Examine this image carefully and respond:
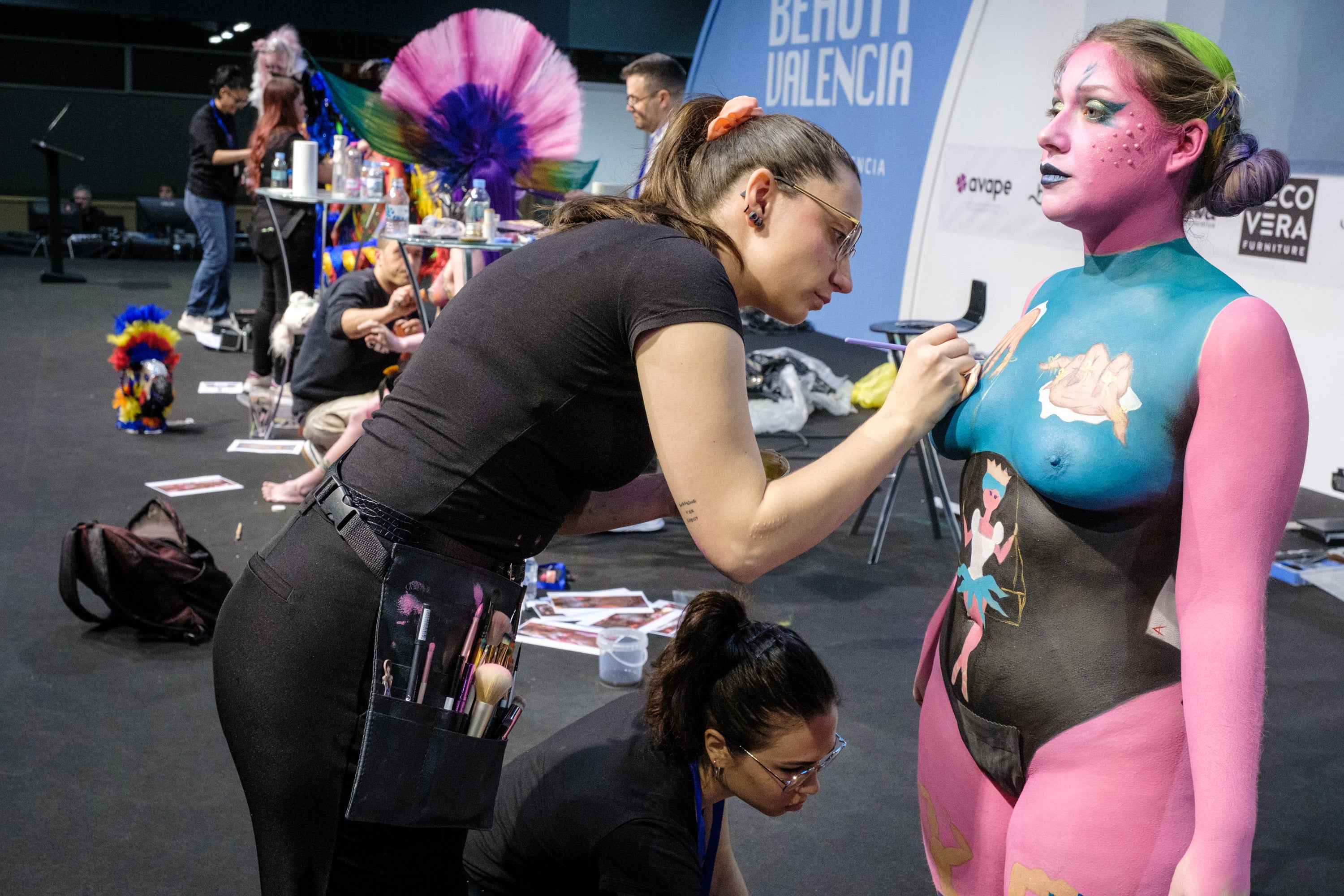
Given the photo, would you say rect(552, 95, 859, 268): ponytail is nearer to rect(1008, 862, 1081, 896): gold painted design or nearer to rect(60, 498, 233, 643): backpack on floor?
rect(1008, 862, 1081, 896): gold painted design

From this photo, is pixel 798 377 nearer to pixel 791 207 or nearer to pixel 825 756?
pixel 825 756

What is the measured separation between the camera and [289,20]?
11594mm

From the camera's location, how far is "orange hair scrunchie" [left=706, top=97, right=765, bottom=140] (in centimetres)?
125

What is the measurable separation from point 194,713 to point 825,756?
1.84 m

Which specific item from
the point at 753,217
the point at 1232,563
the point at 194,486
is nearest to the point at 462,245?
the point at 194,486

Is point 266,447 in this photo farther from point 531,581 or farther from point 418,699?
point 418,699

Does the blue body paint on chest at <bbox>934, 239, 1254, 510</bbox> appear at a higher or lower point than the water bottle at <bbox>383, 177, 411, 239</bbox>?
higher

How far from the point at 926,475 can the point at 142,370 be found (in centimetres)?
354

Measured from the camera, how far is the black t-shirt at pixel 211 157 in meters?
7.59

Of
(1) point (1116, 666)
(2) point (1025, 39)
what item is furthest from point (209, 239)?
(1) point (1116, 666)

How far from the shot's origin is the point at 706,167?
125 centimetres

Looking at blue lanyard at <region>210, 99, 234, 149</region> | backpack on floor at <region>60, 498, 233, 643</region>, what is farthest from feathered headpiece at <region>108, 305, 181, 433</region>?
blue lanyard at <region>210, 99, 234, 149</region>

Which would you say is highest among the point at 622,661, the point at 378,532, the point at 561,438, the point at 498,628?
the point at 561,438

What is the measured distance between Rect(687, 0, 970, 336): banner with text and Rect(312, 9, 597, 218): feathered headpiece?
3819mm
